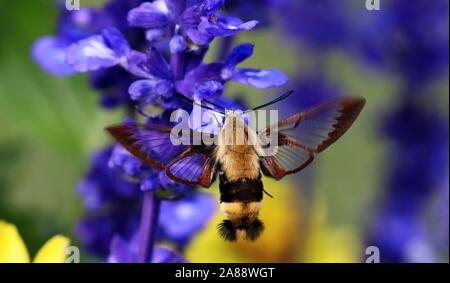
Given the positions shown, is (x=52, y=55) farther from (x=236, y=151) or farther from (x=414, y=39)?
(x=414, y=39)

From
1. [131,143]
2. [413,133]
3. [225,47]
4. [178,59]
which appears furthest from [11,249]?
[413,133]

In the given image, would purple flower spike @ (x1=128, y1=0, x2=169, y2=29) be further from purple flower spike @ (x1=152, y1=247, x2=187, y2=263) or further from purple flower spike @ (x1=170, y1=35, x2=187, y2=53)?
purple flower spike @ (x1=152, y1=247, x2=187, y2=263)

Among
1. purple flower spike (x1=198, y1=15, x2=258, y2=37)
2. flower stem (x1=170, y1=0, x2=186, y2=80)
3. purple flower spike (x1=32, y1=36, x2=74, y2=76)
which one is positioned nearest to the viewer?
purple flower spike (x1=198, y1=15, x2=258, y2=37)

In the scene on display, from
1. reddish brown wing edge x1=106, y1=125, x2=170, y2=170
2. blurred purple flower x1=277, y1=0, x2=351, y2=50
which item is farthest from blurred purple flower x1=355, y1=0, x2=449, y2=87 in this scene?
reddish brown wing edge x1=106, y1=125, x2=170, y2=170

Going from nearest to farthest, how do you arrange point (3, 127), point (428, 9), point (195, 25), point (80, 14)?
point (195, 25) → point (80, 14) → point (3, 127) → point (428, 9)
